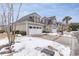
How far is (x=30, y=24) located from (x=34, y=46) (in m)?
0.19

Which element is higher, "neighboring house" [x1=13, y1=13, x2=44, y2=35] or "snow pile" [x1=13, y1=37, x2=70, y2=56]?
"neighboring house" [x1=13, y1=13, x2=44, y2=35]

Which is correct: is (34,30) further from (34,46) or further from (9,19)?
(9,19)

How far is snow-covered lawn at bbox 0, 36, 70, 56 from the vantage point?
1.36m

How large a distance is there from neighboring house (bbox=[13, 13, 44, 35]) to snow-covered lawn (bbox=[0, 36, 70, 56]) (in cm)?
7

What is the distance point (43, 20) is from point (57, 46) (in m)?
0.25

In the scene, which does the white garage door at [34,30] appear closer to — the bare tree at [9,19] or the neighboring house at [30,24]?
the neighboring house at [30,24]

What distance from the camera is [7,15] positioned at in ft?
4.51

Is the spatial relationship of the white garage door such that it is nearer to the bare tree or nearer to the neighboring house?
the neighboring house

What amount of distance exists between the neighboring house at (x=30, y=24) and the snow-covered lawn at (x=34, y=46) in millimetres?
65

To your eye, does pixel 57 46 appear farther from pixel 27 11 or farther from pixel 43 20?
pixel 27 11

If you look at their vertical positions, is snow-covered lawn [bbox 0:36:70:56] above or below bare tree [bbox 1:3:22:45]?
below

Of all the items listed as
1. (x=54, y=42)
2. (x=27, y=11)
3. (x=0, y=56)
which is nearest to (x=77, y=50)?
(x=54, y=42)

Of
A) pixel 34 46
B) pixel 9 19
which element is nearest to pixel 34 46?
pixel 34 46

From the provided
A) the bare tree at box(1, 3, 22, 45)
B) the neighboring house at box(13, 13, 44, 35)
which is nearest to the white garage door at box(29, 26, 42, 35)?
the neighboring house at box(13, 13, 44, 35)
